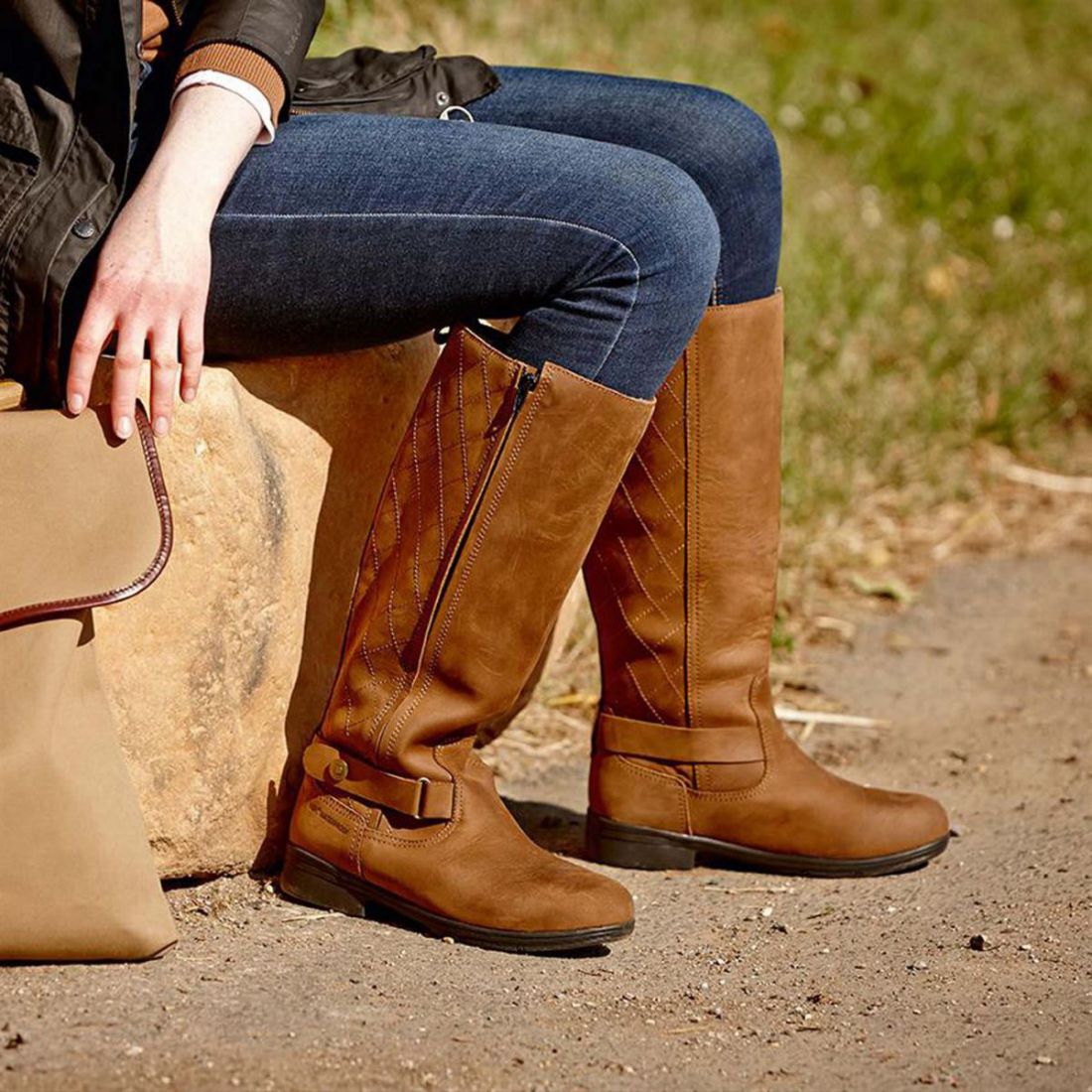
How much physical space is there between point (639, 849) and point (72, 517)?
971 millimetres

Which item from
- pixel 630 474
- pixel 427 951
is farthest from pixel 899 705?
pixel 427 951

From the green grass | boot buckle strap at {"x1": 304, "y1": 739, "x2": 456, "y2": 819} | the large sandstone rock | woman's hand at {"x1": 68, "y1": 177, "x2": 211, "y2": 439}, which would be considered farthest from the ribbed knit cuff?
the green grass

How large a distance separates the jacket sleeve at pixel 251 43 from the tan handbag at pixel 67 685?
411 mm

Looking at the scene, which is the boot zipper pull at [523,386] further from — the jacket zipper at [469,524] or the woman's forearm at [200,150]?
the woman's forearm at [200,150]

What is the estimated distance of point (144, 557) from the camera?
1.82 metres

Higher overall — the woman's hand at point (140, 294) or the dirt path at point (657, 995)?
the woman's hand at point (140, 294)

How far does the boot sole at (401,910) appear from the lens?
2.00 metres

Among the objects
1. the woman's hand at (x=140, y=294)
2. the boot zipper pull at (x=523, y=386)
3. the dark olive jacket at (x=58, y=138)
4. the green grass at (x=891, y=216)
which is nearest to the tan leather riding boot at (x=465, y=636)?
the boot zipper pull at (x=523, y=386)

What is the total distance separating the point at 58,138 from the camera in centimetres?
Answer: 182

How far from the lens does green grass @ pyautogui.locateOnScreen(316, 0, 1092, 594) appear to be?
4.17m

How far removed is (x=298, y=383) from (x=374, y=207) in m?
0.31

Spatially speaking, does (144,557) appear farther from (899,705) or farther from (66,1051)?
(899,705)

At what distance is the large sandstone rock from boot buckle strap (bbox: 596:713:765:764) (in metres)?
0.43

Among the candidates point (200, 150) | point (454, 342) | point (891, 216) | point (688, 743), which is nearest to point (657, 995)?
point (688, 743)
